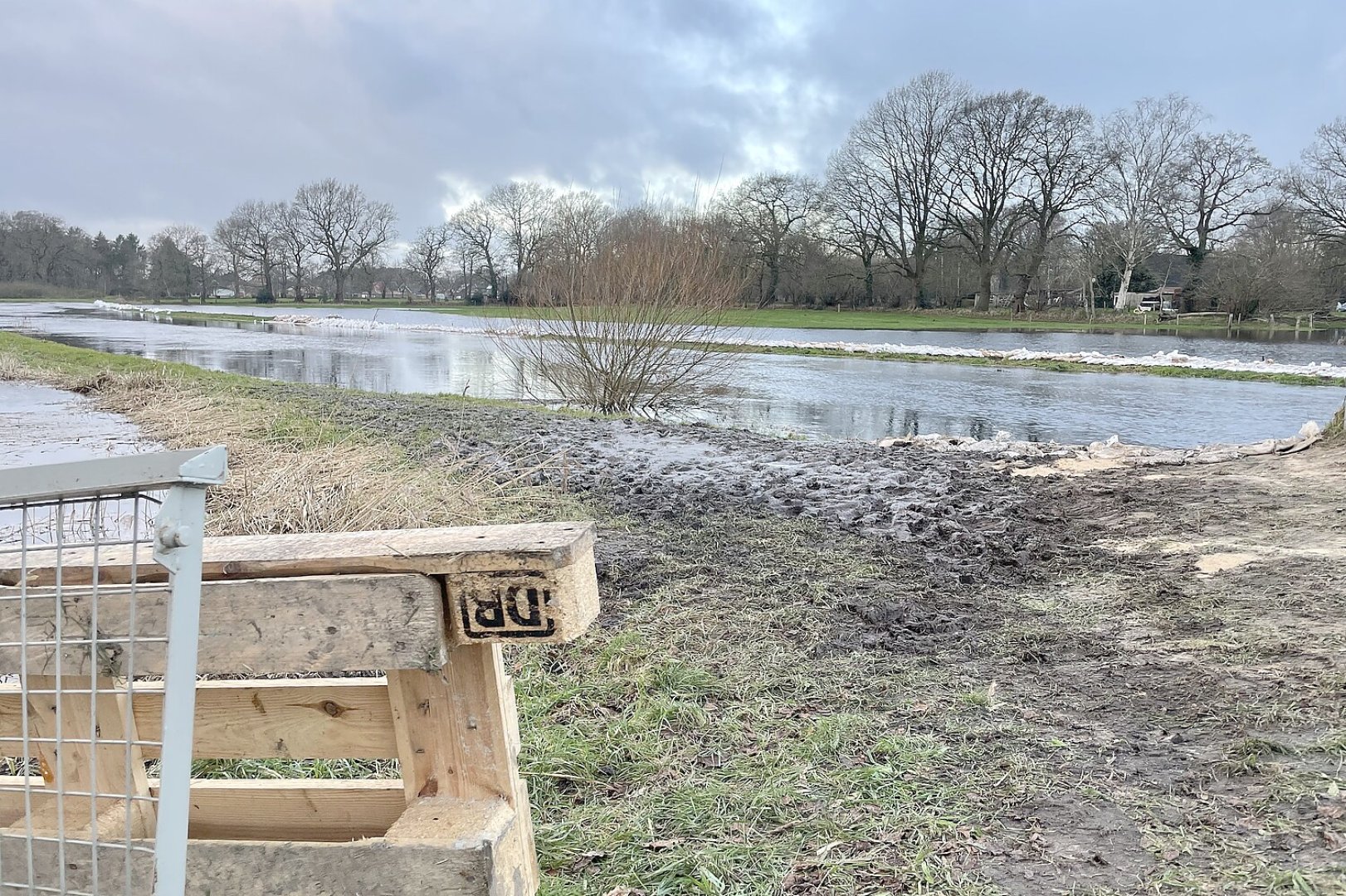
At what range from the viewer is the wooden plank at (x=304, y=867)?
5.84 ft

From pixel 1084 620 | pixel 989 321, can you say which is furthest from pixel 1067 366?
pixel 989 321

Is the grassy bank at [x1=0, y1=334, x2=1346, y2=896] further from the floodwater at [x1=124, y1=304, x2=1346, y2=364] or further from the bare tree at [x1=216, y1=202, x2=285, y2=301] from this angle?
the bare tree at [x1=216, y1=202, x2=285, y2=301]

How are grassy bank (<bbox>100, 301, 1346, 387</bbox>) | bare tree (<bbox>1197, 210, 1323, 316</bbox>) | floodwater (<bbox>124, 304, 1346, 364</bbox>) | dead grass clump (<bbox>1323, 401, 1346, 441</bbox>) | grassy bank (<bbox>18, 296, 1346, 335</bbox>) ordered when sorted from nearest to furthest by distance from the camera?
dead grass clump (<bbox>1323, 401, 1346, 441</bbox>)
grassy bank (<bbox>100, 301, 1346, 387</bbox>)
floodwater (<bbox>124, 304, 1346, 364</bbox>)
bare tree (<bbox>1197, 210, 1323, 316</bbox>)
grassy bank (<bbox>18, 296, 1346, 335</bbox>)

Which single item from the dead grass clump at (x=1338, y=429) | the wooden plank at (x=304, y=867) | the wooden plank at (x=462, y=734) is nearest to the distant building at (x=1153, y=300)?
the dead grass clump at (x=1338, y=429)

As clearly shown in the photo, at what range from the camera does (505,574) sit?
171cm

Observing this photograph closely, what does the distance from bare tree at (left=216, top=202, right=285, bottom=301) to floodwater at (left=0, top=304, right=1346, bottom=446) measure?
59.4 m

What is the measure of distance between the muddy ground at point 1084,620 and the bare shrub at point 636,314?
196 inches

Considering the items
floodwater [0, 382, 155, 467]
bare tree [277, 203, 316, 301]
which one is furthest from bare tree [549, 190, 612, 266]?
bare tree [277, 203, 316, 301]

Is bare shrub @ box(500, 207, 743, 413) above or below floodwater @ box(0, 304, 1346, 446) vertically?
above

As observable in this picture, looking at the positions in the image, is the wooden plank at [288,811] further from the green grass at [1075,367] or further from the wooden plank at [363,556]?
the green grass at [1075,367]

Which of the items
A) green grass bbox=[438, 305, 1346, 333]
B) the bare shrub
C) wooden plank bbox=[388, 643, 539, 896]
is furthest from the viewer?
green grass bbox=[438, 305, 1346, 333]

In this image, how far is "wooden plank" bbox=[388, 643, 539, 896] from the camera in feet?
6.13

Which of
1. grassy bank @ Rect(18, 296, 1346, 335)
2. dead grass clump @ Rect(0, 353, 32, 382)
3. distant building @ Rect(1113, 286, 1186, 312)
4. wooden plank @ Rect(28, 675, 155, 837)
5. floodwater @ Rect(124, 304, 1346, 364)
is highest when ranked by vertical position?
distant building @ Rect(1113, 286, 1186, 312)

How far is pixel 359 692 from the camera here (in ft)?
6.56
